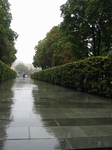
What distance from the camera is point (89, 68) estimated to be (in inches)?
447

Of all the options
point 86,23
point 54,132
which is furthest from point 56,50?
point 54,132

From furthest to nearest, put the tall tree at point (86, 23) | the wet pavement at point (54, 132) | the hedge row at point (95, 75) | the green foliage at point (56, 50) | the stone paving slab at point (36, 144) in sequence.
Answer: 1. the green foliage at point (56, 50)
2. the tall tree at point (86, 23)
3. the hedge row at point (95, 75)
4. the wet pavement at point (54, 132)
5. the stone paving slab at point (36, 144)

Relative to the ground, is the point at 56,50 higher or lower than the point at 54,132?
higher

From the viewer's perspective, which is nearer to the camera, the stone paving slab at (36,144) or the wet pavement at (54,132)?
the stone paving slab at (36,144)

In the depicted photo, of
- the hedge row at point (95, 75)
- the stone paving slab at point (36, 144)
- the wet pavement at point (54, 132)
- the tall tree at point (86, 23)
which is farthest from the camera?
the tall tree at point (86, 23)

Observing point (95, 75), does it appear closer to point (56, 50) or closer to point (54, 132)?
point (54, 132)

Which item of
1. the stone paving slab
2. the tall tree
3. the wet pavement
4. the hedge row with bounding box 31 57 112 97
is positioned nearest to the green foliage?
the tall tree

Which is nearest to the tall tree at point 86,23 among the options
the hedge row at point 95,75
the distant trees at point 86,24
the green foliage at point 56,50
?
the distant trees at point 86,24

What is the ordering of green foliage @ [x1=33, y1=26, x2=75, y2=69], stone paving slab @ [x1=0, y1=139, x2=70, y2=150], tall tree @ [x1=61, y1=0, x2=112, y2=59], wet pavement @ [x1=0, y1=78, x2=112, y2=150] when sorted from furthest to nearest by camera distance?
green foliage @ [x1=33, y1=26, x2=75, y2=69]
tall tree @ [x1=61, y1=0, x2=112, y2=59]
wet pavement @ [x1=0, y1=78, x2=112, y2=150]
stone paving slab @ [x1=0, y1=139, x2=70, y2=150]

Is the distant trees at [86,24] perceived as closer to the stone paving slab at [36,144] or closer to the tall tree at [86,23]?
the tall tree at [86,23]

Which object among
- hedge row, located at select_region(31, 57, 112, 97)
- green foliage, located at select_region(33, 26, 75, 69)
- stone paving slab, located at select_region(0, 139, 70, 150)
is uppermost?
green foliage, located at select_region(33, 26, 75, 69)

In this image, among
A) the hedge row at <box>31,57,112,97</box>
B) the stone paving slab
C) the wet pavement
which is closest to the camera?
the stone paving slab

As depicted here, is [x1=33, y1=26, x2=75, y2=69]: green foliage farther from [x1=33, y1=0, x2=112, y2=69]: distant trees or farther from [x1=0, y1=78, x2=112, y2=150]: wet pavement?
[x1=0, y1=78, x2=112, y2=150]: wet pavement

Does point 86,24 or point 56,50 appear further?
point 56,50
